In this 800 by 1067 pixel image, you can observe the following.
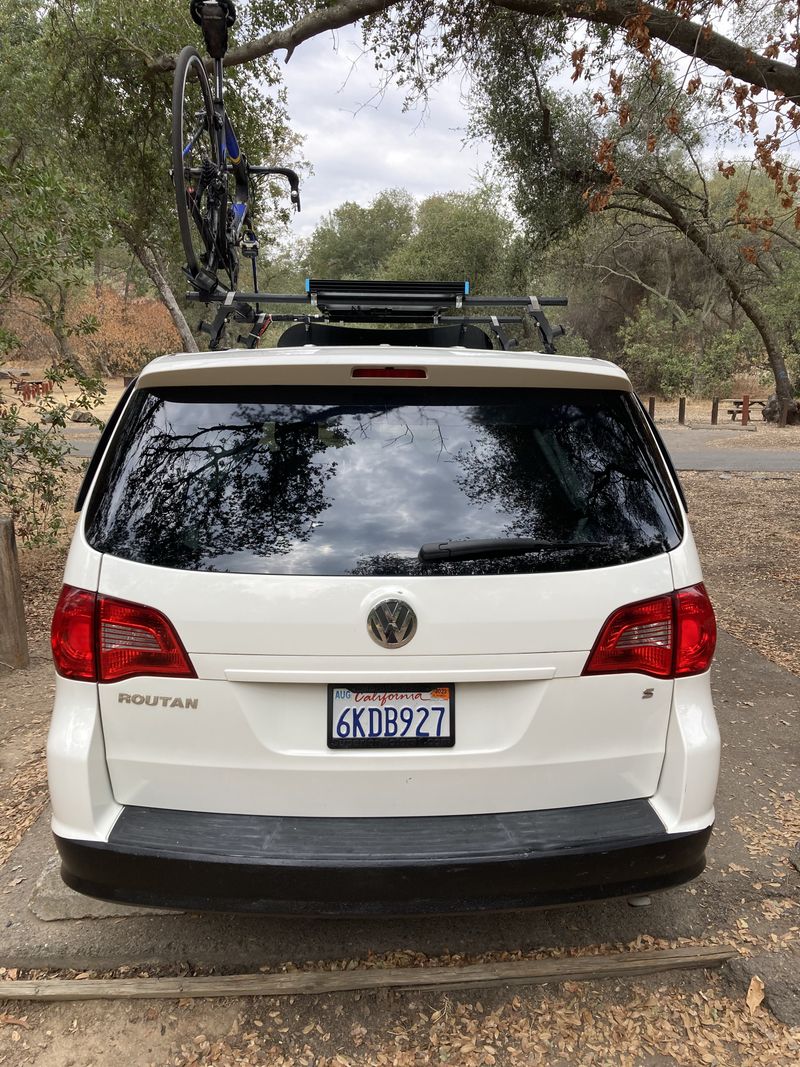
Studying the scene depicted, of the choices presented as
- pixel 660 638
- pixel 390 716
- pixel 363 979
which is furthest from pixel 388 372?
pixel 363 979

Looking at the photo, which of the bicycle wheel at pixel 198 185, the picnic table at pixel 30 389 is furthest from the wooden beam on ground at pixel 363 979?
the picnic table at pixel 30 389

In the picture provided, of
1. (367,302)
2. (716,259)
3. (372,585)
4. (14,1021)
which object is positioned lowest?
(14,1021)

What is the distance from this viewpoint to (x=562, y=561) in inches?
82.9

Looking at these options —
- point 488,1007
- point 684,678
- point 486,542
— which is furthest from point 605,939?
point 486,542

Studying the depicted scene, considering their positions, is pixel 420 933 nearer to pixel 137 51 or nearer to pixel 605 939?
pixel 605 939

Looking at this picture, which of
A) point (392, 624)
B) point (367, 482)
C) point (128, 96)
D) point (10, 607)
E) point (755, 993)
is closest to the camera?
point (392, 624)

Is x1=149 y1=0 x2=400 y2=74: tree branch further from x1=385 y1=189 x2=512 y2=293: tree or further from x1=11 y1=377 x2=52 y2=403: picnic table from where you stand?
x1=385 y1=189 x2=512 y2=293: tree

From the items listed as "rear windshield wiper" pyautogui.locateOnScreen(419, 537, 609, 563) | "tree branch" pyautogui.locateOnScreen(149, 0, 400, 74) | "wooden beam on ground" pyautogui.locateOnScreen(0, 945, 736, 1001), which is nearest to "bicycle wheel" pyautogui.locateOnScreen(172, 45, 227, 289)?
"rear windshield wiper" pyautogui.locateOnScreen(419, 537, 609, 563)

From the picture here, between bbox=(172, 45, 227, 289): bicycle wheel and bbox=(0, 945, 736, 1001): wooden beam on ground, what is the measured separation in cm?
320

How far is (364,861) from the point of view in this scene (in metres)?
2.01

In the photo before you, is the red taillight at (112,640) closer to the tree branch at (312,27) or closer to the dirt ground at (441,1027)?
the dirt ground at (441,1027)

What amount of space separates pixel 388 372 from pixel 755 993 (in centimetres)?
225

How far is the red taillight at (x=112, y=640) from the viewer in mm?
2035

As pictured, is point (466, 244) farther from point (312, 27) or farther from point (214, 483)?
point (214, 483)
